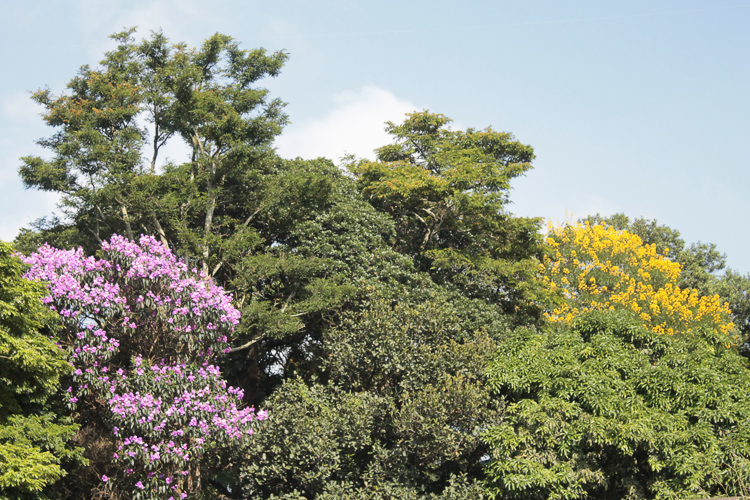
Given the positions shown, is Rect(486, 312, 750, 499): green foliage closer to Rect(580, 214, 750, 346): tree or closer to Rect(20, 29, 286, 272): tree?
Rect(20, 29, 286, 272): tree

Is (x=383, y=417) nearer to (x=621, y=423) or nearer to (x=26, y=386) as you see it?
(x=621, y=423)

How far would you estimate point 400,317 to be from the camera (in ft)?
53.1

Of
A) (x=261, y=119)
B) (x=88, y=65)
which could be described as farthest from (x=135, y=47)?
(x=261, y=119)

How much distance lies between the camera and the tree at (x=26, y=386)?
1097cm

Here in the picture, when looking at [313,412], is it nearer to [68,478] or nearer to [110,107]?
[68,478]

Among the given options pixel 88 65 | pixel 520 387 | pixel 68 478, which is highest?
pixel 88 65

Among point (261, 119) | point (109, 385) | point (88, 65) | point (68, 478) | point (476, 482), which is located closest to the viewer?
point (109, 385)

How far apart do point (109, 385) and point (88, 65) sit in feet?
35.1

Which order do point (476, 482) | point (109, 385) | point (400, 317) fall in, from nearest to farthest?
point (109, 385) < point (476, 482) < point (400, 317)

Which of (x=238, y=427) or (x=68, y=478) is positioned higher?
(x=238, y=427)

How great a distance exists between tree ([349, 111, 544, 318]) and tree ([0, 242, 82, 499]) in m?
10.2

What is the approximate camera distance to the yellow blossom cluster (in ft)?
80.3

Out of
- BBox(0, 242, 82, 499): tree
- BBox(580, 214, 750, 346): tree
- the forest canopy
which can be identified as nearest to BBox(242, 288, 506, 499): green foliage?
the forest canopy

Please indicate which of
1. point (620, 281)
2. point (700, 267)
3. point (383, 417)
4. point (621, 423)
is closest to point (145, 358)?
point (383, 417)
